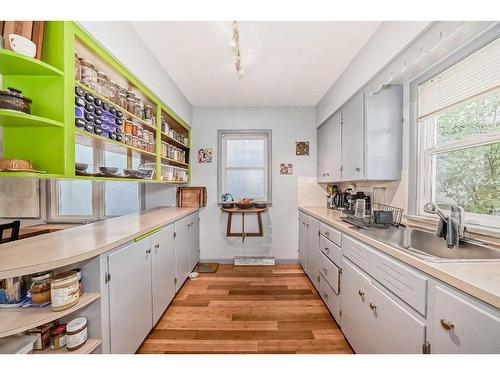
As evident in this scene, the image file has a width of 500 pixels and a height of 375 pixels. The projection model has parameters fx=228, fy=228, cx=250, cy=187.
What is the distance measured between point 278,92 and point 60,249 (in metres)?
2.87

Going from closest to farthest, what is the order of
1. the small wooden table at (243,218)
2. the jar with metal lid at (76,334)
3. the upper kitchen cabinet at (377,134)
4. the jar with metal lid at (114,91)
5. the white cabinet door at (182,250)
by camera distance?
the jar with metal lid at (76,334) → the jar with metal lid at (114,91) → the upper kitchen cabinet at (377,134) → the white cabinet door at (182,250) → the small wooden table at (243,218)

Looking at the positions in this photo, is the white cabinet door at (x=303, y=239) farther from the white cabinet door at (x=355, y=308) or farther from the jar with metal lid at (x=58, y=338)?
the jar with metal lid at (x=58, y=338)

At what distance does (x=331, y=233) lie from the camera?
215 cm

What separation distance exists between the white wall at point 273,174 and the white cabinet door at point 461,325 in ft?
9.01

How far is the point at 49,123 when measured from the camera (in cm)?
122

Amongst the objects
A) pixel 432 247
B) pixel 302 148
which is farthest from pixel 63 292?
pixel 302 148

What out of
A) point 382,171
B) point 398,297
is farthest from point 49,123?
point 382,171

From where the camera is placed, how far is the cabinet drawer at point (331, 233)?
1.98 m

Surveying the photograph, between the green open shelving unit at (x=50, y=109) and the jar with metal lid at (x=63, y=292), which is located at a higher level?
the green open shelving unit at (x=50, y=109)

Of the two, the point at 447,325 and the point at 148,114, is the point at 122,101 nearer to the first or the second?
the point at 148,114

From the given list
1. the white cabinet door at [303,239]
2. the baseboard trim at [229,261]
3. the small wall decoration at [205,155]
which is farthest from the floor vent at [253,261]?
the small wall decoration at [205,155]

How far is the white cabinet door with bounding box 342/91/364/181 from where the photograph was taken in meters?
2.26
